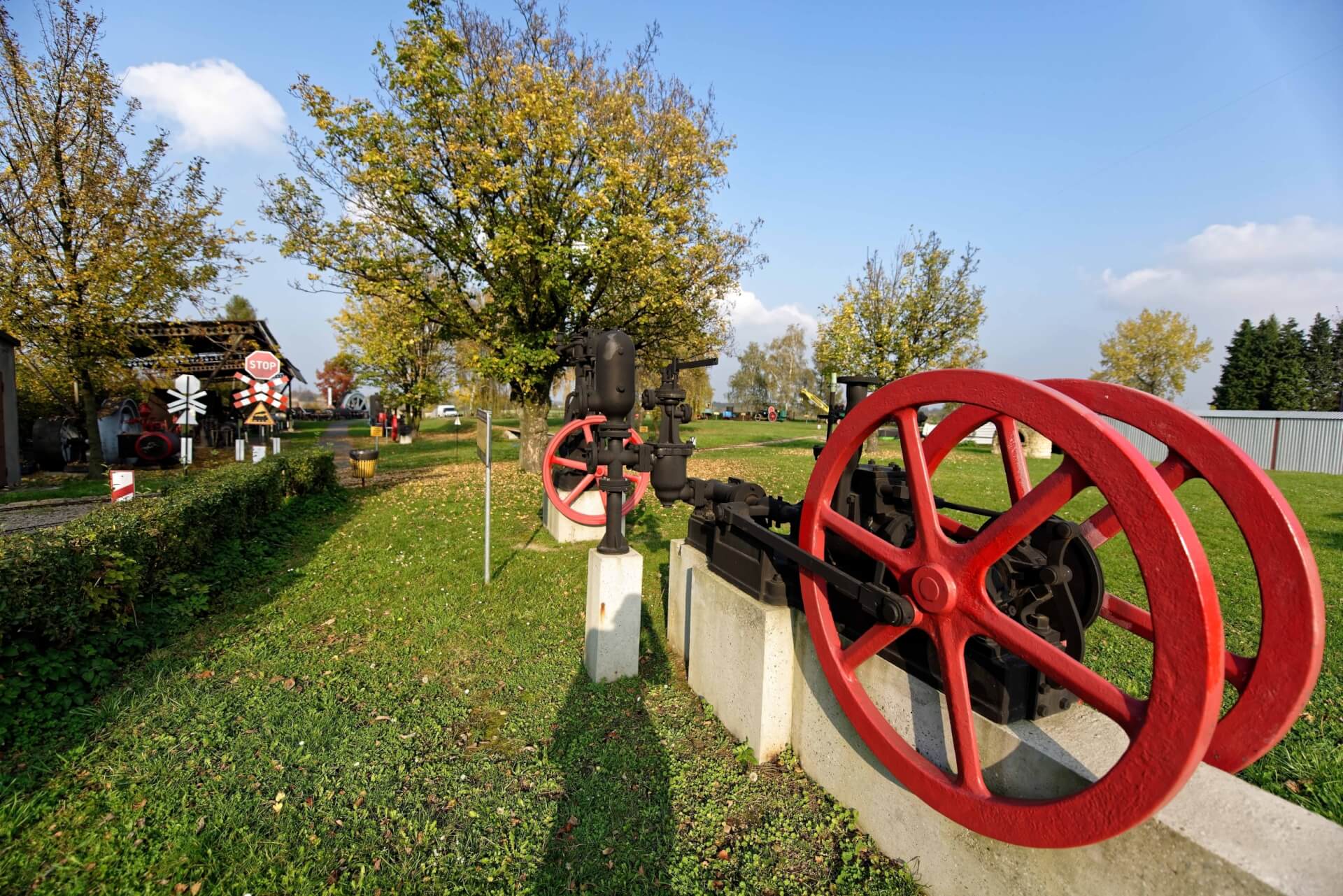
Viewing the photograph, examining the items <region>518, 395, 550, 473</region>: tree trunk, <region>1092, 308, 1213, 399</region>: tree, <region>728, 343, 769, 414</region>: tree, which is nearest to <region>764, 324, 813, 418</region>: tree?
<region>728, 343, 769, 414</region>: tree

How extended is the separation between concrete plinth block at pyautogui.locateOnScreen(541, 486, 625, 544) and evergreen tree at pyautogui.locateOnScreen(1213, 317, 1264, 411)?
52.9 meters

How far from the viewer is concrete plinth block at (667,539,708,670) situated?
14.3ft

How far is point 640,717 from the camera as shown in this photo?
3717mm

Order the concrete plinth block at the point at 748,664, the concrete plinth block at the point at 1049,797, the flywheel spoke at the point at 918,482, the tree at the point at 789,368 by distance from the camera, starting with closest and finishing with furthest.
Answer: the concrete plinth block at the point at 1049,797, the flywheel spoke at the point at 918,482, the concrete plinth block at the point at 748,664, the tree at the point at 789,368

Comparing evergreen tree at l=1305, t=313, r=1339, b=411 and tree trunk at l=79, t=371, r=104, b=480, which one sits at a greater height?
evergreen tree at l=1305, t=313, r=1339, b=411

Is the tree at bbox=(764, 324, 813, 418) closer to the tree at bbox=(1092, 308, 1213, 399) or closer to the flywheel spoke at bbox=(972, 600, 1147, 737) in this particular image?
the tree at bbox=(1092, 308, 1213, 399)

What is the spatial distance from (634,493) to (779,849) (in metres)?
5.14

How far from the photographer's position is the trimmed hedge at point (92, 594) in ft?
11.4

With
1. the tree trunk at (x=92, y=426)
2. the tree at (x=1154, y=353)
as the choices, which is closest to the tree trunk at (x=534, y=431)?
the tree trunk at (x=92, y=426)

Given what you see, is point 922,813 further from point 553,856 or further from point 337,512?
point 337,512

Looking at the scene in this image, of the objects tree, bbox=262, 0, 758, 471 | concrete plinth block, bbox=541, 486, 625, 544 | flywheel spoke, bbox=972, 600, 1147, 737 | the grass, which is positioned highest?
tree, bbox=262, 0, 758, 471

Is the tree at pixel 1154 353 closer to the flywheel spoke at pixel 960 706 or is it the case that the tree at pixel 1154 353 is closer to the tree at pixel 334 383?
the flywheel spoke at pixel 960 706

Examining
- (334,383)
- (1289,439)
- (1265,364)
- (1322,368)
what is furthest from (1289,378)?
(334,383)

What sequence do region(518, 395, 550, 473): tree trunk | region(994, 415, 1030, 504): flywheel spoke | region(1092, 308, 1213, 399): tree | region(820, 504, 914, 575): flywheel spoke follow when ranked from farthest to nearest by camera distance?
region(1092, 308, 1213, 399): tree
region(518, 395, 550, 473): tree trunk
region(994, 415, 1030, 504): flywheel spoke
region(820, 504, 914, 575): flywheel spoke
